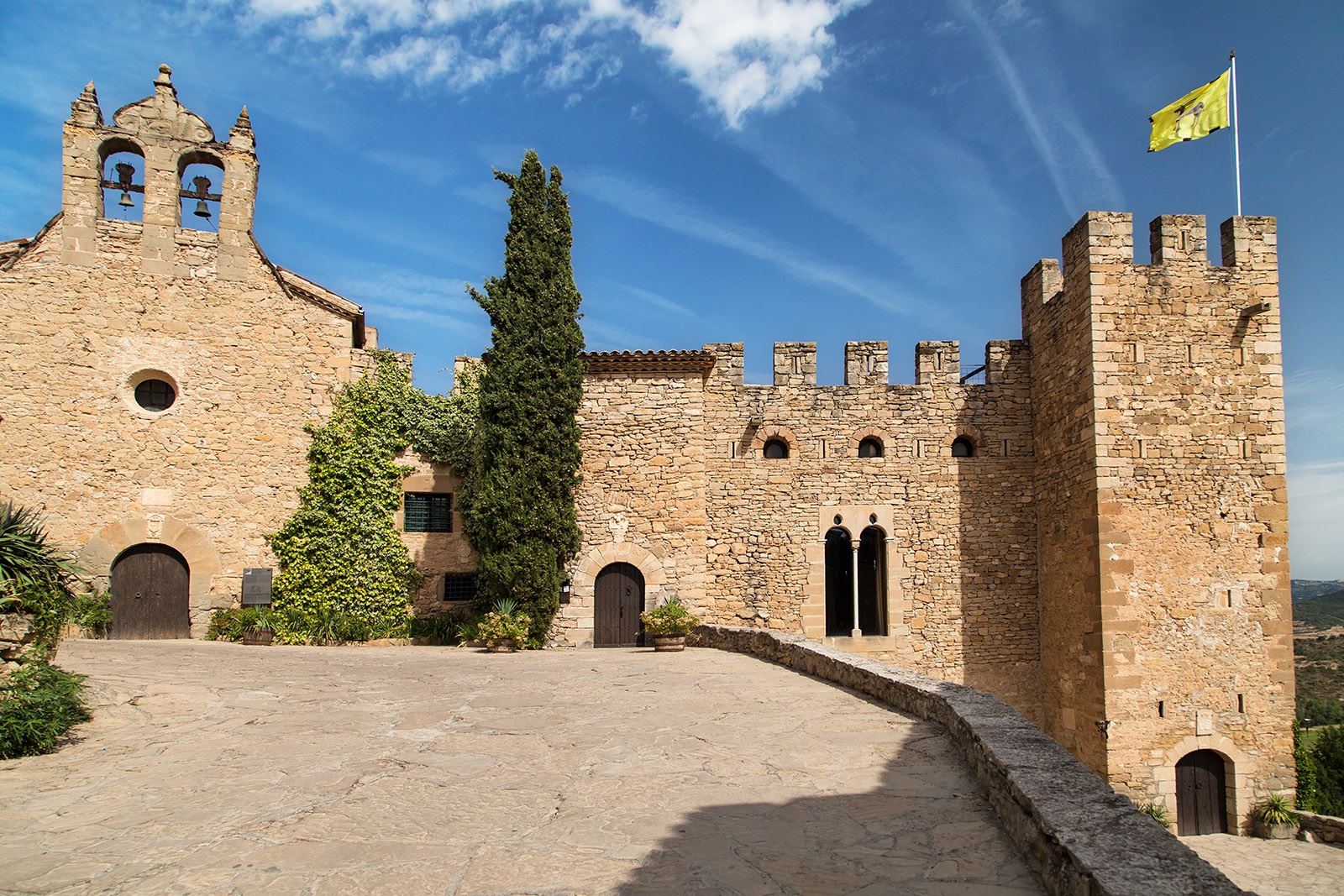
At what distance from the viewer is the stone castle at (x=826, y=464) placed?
504 inches

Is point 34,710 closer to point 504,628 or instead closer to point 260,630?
point 504,628

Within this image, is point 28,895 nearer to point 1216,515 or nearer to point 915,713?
point 915,713

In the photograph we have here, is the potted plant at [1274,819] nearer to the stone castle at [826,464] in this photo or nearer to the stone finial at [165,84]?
the stone castle at [826,464]

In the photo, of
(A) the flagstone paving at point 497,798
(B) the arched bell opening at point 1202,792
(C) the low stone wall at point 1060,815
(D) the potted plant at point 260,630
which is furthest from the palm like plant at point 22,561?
(B) the arched bell opening at point 1202,792

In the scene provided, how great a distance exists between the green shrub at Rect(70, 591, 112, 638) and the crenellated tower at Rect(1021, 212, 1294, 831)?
1653cm

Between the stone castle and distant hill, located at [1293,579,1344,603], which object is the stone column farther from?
distant hill, located at [1293,579,1344,603]

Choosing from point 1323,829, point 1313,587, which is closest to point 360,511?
point 1323,829

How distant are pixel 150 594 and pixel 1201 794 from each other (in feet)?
58.9

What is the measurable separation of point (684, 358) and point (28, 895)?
41.8ft

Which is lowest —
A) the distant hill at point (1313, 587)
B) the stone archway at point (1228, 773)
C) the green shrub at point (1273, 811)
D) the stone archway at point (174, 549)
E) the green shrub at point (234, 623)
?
the distant hill at point (1313, 587)

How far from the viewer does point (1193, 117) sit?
13.6 meters

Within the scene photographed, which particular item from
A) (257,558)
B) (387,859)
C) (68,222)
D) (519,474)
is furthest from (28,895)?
(68,222)

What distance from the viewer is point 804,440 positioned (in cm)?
1562

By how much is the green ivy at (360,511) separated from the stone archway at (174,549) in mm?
1084
